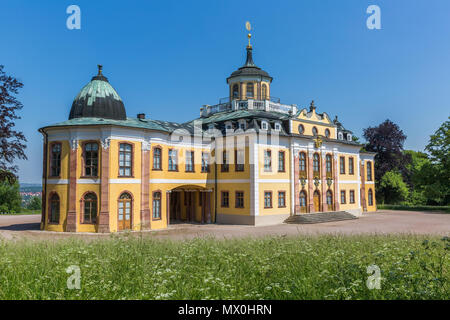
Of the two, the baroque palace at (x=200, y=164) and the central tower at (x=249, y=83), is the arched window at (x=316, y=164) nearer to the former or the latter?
the baroque palace at (x=200, y=164)

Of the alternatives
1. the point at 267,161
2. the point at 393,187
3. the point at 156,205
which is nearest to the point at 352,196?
the point at 267,161

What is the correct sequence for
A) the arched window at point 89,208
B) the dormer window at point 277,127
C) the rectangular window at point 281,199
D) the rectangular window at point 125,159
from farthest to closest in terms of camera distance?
the dormer window at point 277,127 < the rectangular window at point 281,199 < the rectangular window at point 125,159 < the arched window at point 89,208

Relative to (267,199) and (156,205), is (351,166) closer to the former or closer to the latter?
(267,199)

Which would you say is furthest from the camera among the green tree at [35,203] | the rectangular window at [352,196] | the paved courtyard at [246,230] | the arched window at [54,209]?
the green tree at [35,203]

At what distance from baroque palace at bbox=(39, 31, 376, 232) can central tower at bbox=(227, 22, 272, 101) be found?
11 centimetres

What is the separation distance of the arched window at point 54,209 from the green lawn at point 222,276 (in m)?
14.4

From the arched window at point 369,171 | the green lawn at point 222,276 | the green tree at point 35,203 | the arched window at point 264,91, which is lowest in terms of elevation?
the green tree at point 35,203

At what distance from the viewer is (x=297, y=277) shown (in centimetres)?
799

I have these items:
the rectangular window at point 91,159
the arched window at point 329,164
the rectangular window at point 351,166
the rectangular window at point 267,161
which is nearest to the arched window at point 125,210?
the rectangular window at point 91,159

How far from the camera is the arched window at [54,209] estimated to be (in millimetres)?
24469
